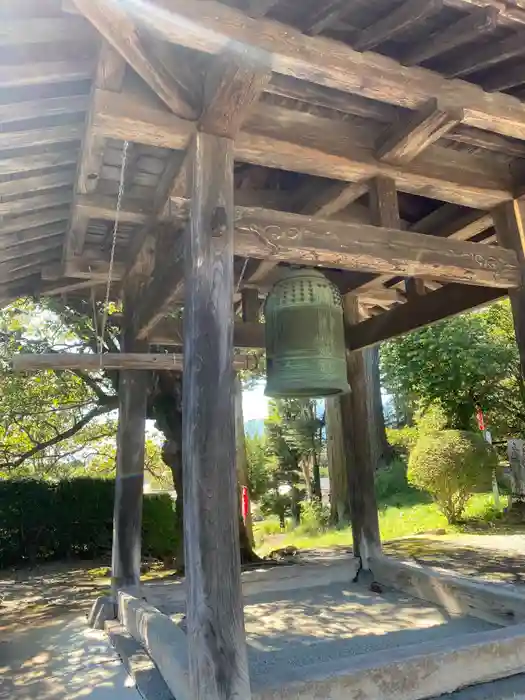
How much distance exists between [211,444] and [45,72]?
1760mm

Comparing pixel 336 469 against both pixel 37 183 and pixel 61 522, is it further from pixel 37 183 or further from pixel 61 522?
pixel 37 183

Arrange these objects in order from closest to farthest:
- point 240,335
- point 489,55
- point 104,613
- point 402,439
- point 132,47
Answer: point 132,47, point 489,55, point 104,613, point 240,335, point 402,439

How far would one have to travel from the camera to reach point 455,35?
224cm

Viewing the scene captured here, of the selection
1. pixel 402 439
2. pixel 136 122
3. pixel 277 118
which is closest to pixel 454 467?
pixel 402 439

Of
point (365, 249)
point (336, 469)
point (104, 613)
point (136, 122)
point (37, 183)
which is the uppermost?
point (37, 183)

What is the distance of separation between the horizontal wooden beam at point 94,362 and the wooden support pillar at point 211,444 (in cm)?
188

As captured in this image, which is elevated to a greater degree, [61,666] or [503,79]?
[503,79]

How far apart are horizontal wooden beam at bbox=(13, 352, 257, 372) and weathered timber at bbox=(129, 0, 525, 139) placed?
251 cm

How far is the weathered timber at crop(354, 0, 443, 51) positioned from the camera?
2074 millimetres

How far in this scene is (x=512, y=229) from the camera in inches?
133

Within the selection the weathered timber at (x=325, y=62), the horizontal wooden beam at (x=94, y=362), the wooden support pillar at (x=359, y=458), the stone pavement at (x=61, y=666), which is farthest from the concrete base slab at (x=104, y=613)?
the weathered timber at (x=325, y=62)

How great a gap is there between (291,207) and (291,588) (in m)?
3.37

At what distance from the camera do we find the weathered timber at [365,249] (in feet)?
8.82

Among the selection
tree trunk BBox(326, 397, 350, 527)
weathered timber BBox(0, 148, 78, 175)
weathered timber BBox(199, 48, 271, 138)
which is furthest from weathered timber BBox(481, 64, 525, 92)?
tree trunk BBox(326, 397, 350, 527)
